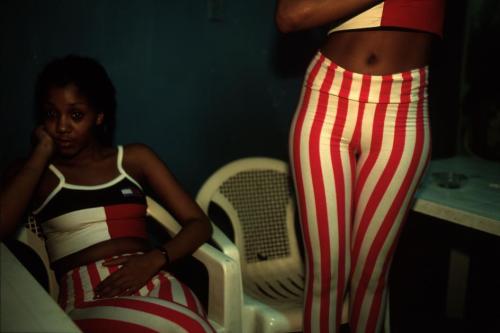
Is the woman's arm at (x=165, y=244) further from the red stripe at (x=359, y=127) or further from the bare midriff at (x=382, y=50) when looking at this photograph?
the bare midriff at (x=382, y=50)

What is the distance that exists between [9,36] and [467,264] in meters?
2.14

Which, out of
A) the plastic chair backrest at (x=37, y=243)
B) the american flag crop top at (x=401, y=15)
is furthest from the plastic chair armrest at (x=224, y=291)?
the american flag crop top at (x=401, y=15)

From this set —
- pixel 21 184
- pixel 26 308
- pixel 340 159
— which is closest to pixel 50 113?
pixel 21 184

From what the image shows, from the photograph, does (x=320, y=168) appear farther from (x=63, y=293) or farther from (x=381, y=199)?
(x=63, y=293)

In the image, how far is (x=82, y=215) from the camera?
1457mm

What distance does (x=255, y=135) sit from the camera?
2209 millimetres

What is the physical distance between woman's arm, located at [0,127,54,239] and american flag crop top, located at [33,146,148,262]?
0.08 meters

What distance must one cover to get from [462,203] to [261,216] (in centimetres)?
79

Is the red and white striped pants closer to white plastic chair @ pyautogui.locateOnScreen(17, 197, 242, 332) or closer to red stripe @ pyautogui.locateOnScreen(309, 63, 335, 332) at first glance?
white plastic chair @ pyautogui.locateOnScreen(17, 197, 242, 332)

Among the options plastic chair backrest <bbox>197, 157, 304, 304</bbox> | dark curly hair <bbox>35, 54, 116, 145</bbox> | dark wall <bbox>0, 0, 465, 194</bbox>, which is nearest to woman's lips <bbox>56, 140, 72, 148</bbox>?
dark curly hair <bbox>35, 54, 116, 145</bbox>

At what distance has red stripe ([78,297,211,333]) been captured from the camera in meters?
1.21

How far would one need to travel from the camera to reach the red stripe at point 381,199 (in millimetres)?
1276

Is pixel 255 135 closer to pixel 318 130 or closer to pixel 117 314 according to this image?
pixel 318 130

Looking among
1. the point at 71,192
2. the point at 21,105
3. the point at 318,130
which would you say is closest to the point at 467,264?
the point at 318,130
